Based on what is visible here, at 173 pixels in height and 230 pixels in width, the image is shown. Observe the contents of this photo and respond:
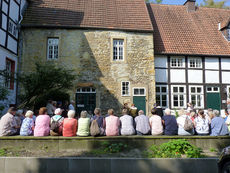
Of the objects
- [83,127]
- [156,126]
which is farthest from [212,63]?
[83,127]

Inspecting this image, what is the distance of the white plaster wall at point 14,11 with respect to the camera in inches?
497

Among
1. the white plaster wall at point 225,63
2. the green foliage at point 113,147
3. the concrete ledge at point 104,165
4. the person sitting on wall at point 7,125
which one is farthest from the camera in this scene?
the white plaster wall at point 225,63

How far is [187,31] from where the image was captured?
685 inches

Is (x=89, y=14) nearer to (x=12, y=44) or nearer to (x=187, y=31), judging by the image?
(x=12, y=44)

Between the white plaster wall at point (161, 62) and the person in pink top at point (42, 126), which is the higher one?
the white plaster wall at point (161, 62)

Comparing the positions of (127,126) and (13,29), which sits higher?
(13,29)

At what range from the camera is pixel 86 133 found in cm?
652

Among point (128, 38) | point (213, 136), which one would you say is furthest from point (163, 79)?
point (213, 136)

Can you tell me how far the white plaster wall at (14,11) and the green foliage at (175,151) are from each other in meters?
11.5

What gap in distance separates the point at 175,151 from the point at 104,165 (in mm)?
1901

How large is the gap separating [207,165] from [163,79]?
35.2ft

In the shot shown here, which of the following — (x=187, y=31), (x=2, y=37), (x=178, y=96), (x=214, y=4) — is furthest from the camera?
(x=214, y=4)

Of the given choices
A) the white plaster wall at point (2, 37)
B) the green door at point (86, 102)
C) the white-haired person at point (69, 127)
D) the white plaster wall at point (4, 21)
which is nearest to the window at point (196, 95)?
the green door at point (86, 102)

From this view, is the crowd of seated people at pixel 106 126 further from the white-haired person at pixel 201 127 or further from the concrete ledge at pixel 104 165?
the concrete ledge at pixel 104 165
